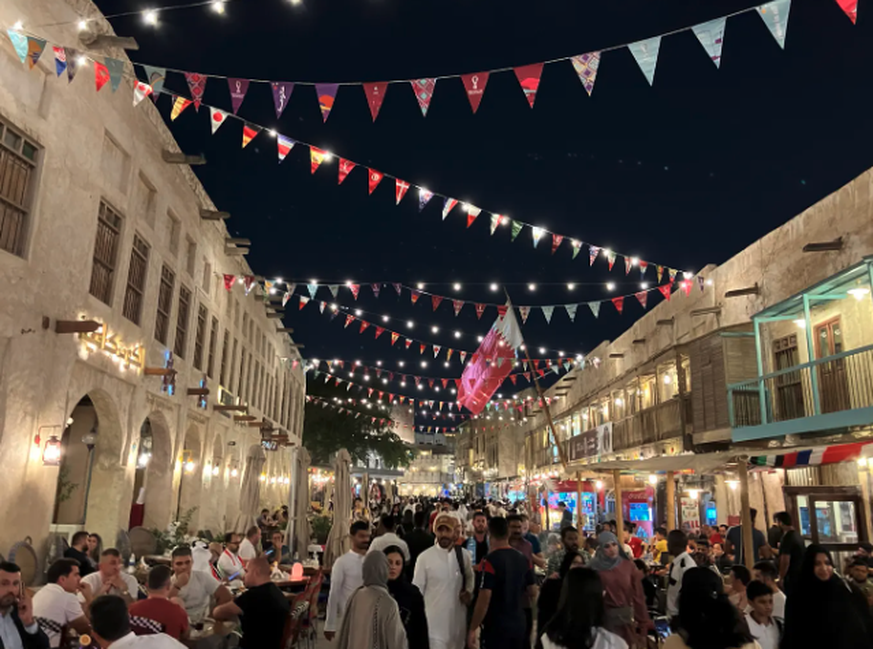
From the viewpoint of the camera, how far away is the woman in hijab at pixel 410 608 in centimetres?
507

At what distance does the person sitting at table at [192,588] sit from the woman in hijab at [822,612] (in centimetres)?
547

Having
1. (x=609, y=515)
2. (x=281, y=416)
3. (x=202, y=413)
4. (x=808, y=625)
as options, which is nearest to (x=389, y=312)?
(x=281, y=416)

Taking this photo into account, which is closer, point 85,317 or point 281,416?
point 85,317

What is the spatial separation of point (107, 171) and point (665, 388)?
17989 mm

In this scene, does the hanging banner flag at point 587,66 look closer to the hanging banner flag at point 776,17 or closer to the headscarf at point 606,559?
the hanging banner flag at point 776,17

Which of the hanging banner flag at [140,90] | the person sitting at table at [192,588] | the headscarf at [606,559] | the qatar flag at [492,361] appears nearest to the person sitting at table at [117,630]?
the person sitting at table at [192,588]

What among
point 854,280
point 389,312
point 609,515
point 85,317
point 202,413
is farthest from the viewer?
point 389,312

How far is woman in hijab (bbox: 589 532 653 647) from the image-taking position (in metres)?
6.41

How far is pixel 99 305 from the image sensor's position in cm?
1247

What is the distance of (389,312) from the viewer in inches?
2415

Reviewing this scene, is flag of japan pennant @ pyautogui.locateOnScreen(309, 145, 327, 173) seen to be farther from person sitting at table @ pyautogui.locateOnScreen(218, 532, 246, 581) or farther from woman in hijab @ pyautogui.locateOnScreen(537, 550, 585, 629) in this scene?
woman in hijab @ pyautogui.locateOnScreen(537, 550, 585, 629)

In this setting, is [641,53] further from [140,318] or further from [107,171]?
[140,318]

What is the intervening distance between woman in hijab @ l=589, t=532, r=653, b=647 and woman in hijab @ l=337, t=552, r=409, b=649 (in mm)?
2513

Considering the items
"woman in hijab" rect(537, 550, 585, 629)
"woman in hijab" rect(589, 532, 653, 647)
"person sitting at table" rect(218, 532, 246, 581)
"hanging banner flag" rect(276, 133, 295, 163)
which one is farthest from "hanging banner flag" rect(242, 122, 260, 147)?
"woman in hijab" rect(537, 550, 585, 629)
